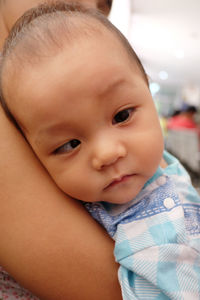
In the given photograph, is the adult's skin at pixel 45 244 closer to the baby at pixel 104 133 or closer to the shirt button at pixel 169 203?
the baby at pixel 104 133

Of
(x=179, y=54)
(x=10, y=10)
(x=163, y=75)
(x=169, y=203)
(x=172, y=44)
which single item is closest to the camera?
(x=169, y=203)

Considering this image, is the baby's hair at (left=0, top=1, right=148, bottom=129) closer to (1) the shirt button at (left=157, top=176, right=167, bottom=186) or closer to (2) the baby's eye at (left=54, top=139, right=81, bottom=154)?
(2) the baby's eye at (left=54, top=139, right=81, bottom=154)

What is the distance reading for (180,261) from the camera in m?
0.60

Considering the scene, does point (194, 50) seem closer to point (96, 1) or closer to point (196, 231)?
point (96, 1)

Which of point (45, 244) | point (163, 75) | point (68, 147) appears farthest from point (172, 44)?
point (45, 244)

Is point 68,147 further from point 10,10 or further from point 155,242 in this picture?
point 10,10

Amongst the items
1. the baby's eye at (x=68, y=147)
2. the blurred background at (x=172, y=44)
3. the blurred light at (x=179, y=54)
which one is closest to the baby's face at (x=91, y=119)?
the baby's eye at (x=68, y=147)

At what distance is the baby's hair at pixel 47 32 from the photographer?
24.8 inches

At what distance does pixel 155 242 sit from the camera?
23.8 inches

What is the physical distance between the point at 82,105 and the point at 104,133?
0.08 metres

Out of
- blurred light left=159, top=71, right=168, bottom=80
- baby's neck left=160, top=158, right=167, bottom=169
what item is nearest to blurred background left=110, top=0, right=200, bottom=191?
blurred light left=159, top=71, right=168, bottom=80

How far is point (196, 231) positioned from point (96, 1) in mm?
912

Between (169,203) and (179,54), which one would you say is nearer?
(169,203)

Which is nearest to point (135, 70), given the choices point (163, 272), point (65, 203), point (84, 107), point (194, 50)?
point (84, 107)
